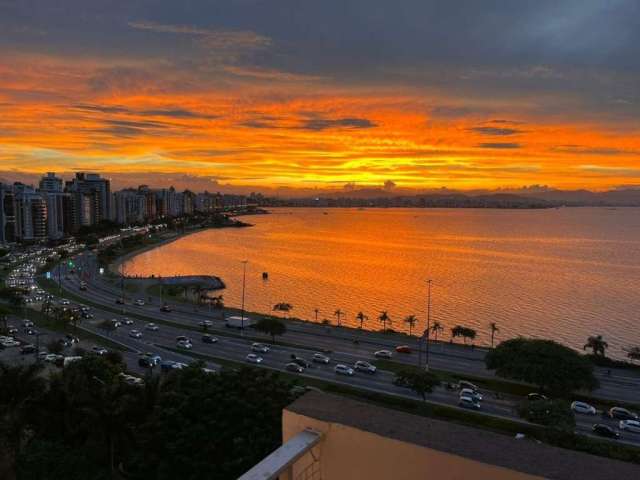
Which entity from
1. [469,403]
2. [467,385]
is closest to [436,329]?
[467,385]

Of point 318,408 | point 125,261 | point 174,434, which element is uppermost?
point 318,408

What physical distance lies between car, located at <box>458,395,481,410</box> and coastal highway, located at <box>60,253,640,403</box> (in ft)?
11.1

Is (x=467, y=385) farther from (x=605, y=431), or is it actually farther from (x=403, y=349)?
(x=403, y=349)

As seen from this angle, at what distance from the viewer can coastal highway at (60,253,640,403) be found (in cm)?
1638

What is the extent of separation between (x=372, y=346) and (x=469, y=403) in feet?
23.0

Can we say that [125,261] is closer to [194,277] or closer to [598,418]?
[194,277]

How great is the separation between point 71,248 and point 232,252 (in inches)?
730

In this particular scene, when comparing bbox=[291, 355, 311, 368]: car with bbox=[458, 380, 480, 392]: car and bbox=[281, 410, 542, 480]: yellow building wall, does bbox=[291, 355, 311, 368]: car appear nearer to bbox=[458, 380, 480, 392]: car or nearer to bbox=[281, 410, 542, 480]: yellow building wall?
bbox=[458, 380, 480, 392]: car

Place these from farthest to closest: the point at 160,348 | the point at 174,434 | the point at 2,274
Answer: the point at 2,274 → the point at 160,348 → the point at 174,434

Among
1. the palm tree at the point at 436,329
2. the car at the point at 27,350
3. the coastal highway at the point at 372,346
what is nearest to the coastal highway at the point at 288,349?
the coastal highway at the point at 372,346

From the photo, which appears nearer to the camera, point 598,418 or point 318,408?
point 318,408

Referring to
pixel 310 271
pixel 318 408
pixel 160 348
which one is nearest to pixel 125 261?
pixel 310 271

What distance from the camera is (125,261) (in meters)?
53.2

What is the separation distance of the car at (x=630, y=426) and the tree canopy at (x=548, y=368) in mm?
1965
